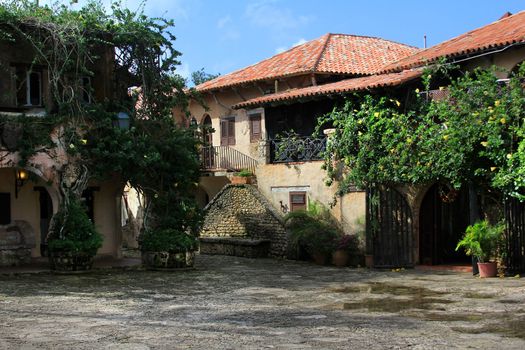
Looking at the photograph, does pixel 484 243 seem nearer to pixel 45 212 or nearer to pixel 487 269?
pixel 487 269

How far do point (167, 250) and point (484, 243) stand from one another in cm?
818

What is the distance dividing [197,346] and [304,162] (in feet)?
49.3

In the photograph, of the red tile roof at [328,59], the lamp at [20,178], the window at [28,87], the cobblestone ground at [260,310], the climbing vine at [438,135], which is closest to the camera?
the cobblestone ground at [260,310]

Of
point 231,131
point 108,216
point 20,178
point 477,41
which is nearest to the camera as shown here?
point 20,178

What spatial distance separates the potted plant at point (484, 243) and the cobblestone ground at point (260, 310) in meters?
0.50

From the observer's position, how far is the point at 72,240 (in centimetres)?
1930

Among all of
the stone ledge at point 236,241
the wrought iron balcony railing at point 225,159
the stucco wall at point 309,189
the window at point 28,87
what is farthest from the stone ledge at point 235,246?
the window at point 28,87

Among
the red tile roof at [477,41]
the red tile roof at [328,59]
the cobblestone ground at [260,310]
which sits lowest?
the cobblestone ground at [260,310]

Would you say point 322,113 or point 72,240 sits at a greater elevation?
point 322,113

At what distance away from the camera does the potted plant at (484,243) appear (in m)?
18.0

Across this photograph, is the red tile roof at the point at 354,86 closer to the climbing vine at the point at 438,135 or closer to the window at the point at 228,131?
the climbing vine at the point at 438,135

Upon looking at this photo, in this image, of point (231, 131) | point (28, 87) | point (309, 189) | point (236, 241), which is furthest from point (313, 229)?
point (231, 131)

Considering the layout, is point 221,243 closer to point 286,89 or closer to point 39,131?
point 286,89

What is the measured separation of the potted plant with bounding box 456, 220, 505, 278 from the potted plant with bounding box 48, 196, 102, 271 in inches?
368
